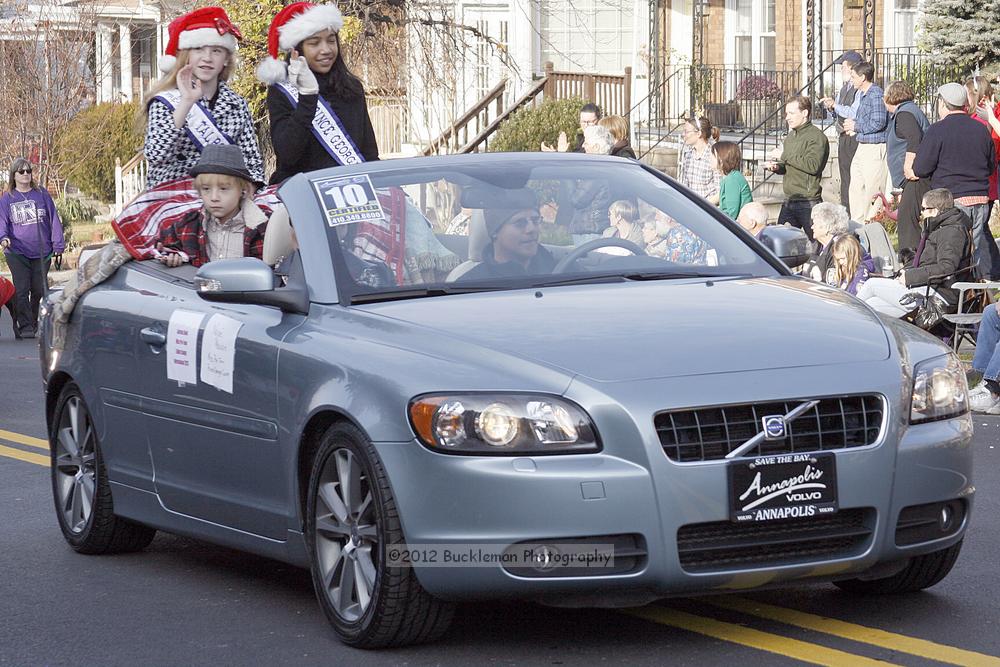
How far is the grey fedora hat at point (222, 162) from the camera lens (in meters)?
7.59

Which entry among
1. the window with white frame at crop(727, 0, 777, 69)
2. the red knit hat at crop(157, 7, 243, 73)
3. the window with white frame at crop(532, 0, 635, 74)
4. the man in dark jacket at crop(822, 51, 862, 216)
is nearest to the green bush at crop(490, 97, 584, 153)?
the window with white frame at crop(727, 0, 777, 69)

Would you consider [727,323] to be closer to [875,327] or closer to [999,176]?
[875,327]

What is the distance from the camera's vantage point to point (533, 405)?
517 centimetres

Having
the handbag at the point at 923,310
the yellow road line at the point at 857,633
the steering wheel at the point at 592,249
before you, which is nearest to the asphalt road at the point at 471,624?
the yellow road line at the point at 857,633

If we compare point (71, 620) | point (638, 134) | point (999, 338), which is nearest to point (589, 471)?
point (71, 620)

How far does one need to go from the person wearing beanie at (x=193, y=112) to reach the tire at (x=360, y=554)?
2.98 meters

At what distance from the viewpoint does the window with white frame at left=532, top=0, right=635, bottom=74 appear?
118 ft

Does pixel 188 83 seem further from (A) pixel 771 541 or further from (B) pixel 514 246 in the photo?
(A) pixel 771 541

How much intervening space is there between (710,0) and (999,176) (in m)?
16.8

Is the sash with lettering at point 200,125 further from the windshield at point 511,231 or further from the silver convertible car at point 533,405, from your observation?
the windshield at point 511,231

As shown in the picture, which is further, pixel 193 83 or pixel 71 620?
pixel 193 83

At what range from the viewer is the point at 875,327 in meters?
5.80

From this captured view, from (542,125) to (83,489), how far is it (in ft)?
68.6

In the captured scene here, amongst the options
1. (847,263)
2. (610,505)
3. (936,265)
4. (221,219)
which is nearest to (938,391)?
(610,505)
